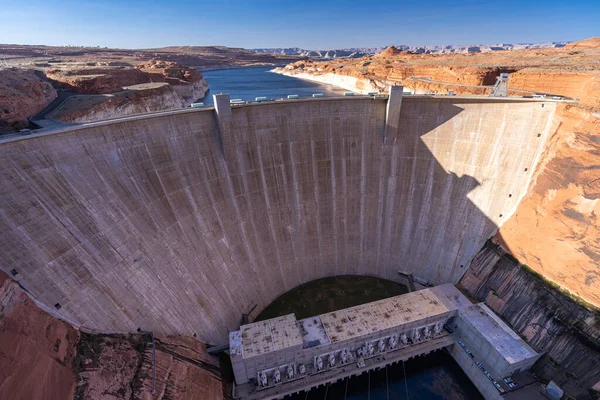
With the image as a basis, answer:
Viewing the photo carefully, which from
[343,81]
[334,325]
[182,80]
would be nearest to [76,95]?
[182,80]

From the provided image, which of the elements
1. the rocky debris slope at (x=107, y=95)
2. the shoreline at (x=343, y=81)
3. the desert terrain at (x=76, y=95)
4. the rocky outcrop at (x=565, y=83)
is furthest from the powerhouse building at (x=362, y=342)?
the shoreline at (x=343, y=81)

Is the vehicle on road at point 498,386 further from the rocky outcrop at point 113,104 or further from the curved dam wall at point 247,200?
the rocky outcrop at point 113,104

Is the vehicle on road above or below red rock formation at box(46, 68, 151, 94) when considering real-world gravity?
below

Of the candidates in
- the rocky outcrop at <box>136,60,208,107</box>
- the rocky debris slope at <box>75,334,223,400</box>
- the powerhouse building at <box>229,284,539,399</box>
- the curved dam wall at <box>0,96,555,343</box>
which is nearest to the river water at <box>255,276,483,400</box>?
the powerhouse building at <box>229,284,539,399</box>

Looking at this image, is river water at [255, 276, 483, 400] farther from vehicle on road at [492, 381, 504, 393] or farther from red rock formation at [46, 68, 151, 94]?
red rock formation at [46, 68, 151, 94]

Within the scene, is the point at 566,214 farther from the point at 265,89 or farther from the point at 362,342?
the point at 265,89

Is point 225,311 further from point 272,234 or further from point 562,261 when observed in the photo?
point 562,261

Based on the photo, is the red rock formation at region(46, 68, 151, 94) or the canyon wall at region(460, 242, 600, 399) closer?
the canyon wall at region(460, 242, 600, 399)
